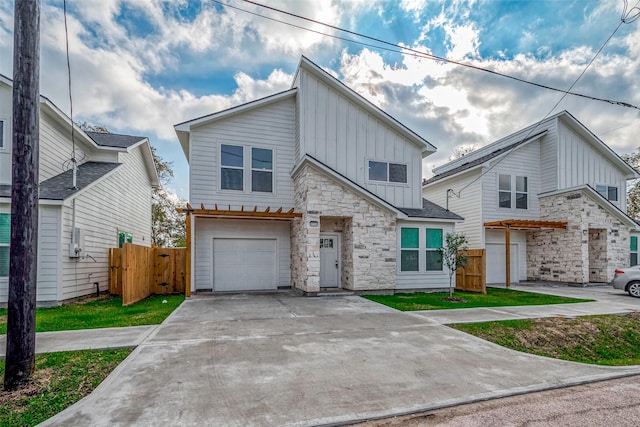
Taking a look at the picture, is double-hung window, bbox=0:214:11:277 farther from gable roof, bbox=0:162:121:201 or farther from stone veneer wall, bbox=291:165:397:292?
stone veneer wall, bbox=291:165:397:292

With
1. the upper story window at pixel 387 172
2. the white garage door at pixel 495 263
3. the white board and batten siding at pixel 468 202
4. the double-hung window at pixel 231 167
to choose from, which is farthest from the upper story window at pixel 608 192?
the double-hung window at pixel 231 167

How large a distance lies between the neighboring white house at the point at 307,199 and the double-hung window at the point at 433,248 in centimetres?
4

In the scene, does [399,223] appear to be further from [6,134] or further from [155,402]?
[6,134]

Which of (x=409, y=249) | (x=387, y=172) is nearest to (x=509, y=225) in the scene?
(x=409, y=249)

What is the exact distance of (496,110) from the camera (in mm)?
15281

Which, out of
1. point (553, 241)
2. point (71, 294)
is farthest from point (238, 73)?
point (553, 241)

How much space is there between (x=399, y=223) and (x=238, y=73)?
30.4ft

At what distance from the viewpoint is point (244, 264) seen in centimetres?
1171

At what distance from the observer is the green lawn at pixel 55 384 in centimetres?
302

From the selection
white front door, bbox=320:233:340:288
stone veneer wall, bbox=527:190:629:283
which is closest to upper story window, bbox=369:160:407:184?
white front door, bbox=320:233:340:288

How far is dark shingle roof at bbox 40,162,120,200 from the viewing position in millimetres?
9044

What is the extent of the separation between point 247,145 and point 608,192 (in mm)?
18534

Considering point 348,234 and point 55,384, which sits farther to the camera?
point 348,234

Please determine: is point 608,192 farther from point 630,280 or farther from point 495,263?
point 495,263
